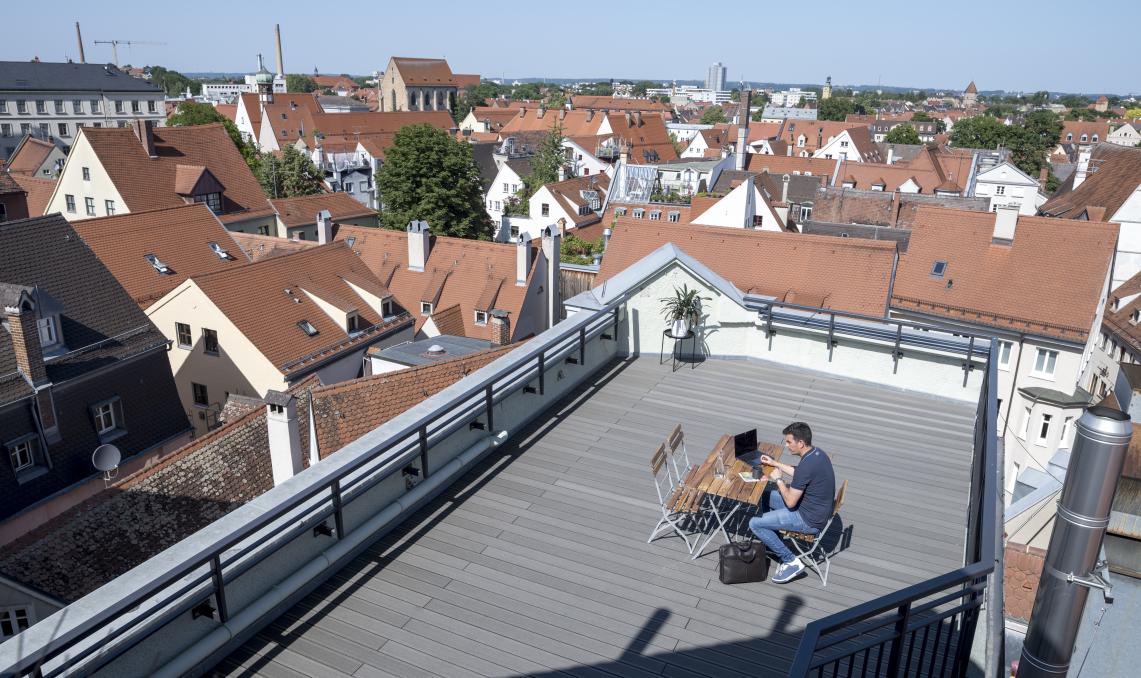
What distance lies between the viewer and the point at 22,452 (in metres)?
18.2

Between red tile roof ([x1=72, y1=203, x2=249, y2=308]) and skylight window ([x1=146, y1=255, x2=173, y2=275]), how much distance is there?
0.11 m

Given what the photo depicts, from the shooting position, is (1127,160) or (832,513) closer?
(832,513)

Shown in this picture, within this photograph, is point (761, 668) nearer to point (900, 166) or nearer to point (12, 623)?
point (12, 623)

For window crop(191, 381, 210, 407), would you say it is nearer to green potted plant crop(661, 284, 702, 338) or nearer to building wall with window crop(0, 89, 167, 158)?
green potted plant crop(661, 284, 702, 338)

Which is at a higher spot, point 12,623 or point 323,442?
point 323,442

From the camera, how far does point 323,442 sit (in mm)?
16531

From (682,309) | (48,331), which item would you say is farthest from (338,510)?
(48,331)

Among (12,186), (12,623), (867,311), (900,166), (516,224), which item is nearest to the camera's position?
(12,623)

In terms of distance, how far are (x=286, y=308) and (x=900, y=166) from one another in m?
50.4

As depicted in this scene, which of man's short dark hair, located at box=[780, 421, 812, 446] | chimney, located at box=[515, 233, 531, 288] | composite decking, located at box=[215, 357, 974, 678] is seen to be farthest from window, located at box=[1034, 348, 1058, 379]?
man's short dark hair, located at box=[780, 421, 812, 446]

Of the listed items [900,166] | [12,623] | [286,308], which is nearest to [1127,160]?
[900,166]

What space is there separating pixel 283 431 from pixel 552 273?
806 inches

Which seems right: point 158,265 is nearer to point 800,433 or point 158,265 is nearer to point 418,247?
point 418,247

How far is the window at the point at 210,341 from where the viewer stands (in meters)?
24.9
